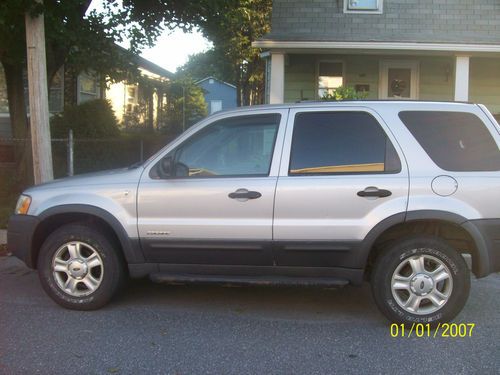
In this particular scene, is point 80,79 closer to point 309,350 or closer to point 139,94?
point 139,94

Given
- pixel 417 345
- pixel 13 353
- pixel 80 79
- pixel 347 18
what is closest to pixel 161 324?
pixel 13 353

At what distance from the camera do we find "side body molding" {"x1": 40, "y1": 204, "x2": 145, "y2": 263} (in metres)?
4.70

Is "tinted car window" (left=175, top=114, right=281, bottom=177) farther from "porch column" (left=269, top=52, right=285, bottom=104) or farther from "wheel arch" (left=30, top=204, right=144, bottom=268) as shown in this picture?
"porch column" (left=269, top=52, right=285, bottom=104)

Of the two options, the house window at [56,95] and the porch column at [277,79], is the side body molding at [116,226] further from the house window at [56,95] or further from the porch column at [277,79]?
the house window at [56,95]

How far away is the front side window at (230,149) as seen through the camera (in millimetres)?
4645

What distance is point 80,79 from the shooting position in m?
17.7

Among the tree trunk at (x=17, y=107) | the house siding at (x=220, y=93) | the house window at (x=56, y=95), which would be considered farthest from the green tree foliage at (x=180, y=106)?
the house siding at (x=220, y=93)

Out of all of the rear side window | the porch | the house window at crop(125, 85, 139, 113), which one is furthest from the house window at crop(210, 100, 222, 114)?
the rear side window

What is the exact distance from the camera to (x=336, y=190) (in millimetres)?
4418

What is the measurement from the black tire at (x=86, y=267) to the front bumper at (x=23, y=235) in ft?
0.41

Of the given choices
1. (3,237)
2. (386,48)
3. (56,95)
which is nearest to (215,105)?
(56,95)

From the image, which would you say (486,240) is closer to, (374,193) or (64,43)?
(374,193)

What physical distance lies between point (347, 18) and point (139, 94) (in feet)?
42.9

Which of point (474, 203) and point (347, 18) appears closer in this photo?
point (474, 203)
